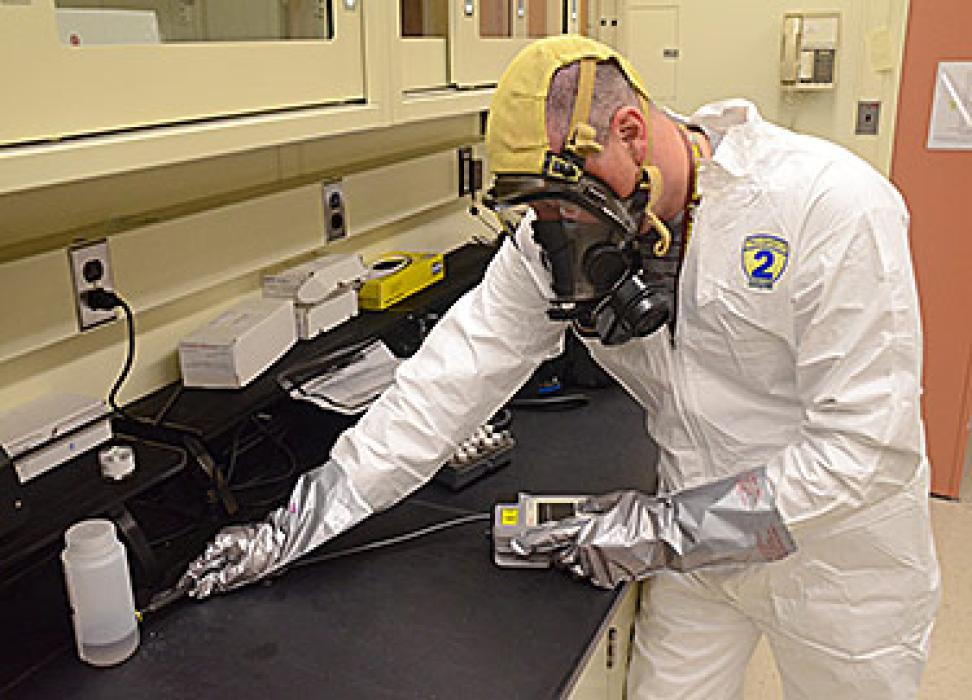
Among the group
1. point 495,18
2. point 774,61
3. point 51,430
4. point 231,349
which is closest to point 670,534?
point 231,349

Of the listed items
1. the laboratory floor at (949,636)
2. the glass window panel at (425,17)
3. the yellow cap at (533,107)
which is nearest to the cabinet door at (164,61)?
the glass window panel at (425,17)

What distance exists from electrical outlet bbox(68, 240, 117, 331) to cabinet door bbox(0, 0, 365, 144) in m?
0.33

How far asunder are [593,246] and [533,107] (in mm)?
186

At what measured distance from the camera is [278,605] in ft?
3.92

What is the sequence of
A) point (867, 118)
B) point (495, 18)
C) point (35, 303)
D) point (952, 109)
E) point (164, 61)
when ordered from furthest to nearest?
point (867, 118) → point (952, 109) → point (495, 18) → point (35, 303) → point (164, 61)

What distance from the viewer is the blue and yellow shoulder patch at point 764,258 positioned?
44.0 inches

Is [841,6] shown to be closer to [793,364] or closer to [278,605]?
[793,364]

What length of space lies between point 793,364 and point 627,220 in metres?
0.30

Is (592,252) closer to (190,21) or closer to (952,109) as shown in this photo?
(190,21)

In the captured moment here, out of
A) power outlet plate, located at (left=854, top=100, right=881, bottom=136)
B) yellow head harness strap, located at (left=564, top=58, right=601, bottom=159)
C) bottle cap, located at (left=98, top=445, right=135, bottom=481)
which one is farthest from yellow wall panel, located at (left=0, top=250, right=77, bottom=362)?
power outlet plate, located at (left=854, top=100, right=881, bottom=136)

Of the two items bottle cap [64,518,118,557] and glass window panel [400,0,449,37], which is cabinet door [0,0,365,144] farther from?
bottle cap [64,518,118,557]

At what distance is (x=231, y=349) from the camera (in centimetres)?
135

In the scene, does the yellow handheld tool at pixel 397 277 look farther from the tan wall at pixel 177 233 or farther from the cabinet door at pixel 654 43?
the cabinet door at pixel 654 43

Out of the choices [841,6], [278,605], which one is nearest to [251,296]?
[278,605]
